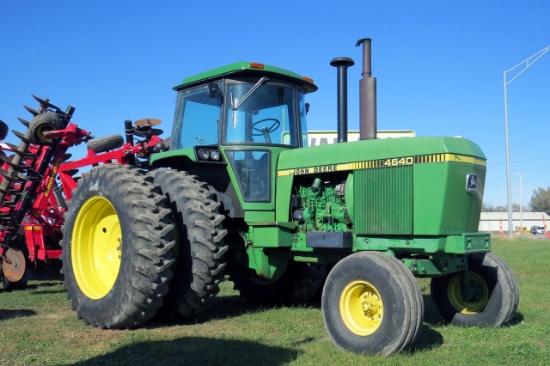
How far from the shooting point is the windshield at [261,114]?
690cm

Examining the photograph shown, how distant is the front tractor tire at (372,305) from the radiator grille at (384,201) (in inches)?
23.7

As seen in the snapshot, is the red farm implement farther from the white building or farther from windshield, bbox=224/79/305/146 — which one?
the white building

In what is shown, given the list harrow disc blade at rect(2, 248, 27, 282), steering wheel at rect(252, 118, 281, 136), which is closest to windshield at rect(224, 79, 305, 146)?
steering wheel at rect(252, 118, 281, 136)

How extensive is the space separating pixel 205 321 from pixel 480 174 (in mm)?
3482

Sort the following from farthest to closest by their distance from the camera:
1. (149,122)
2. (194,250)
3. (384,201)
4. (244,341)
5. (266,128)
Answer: (149,122), (266,128), (194,250), (384,201), (244,341)

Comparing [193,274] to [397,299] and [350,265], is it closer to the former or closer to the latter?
[350,265]

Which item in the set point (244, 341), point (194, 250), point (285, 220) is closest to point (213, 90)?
point (285, 220)

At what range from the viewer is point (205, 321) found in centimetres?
677

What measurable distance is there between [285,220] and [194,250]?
1139 millimetres

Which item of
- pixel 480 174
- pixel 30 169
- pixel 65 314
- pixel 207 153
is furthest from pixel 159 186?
pixel 30 169

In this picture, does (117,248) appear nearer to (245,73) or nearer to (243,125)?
(243,125)

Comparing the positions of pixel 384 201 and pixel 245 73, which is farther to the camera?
pixel 245 73

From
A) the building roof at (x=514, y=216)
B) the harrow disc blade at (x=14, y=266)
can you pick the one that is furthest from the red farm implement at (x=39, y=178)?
the building roof at (x=514, y=216)

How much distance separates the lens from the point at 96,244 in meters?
7.25
